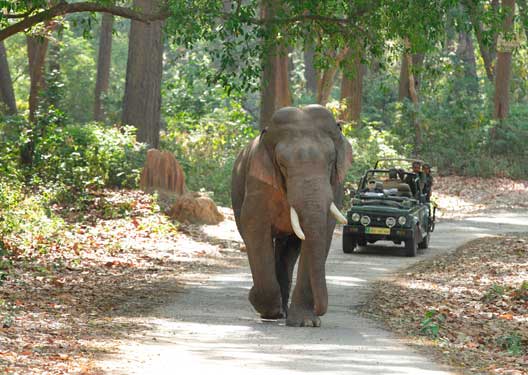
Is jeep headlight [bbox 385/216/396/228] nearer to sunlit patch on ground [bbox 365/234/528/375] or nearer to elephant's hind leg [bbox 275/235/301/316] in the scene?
sunlit patch on ground [bbox 365/234/528/375]

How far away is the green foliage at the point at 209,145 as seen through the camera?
30906mm

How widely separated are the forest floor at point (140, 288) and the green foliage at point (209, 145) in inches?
170

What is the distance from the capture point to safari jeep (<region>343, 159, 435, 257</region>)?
849 inches

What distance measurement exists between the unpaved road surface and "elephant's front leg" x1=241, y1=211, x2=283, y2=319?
29 centimetres

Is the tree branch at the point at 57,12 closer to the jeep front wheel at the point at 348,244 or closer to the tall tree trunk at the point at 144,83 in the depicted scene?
the jeep front wheel at the point at 348,244

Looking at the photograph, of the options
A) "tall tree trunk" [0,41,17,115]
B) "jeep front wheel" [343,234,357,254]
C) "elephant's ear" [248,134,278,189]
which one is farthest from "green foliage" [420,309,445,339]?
"tall tree trunk" [0,41,17,115]

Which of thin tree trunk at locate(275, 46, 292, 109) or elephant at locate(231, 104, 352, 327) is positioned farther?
thin tree trunk at locate(275, 46, 292, 109)

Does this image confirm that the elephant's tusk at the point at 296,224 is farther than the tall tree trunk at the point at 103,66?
No

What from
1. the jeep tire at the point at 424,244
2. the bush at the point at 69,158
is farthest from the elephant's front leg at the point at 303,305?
the bush at the point at 69,158

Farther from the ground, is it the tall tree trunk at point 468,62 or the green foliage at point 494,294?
the tall tree trunk at point 468,62

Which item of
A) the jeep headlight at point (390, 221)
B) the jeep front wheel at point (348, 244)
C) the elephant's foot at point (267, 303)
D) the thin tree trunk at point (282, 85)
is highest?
the thin tree trunk at point (282, 85)

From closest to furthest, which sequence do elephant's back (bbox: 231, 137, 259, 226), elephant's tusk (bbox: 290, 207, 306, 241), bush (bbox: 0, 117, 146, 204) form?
elephant's tusk (bbox: 290, 207, 306, 241) < elephant's back (bbox: 231, 137, 259, 226) < bush (bbox: 0, 117, 146, 204)

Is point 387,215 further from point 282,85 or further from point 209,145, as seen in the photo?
point 209,145

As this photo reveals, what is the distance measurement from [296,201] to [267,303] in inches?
64.1
